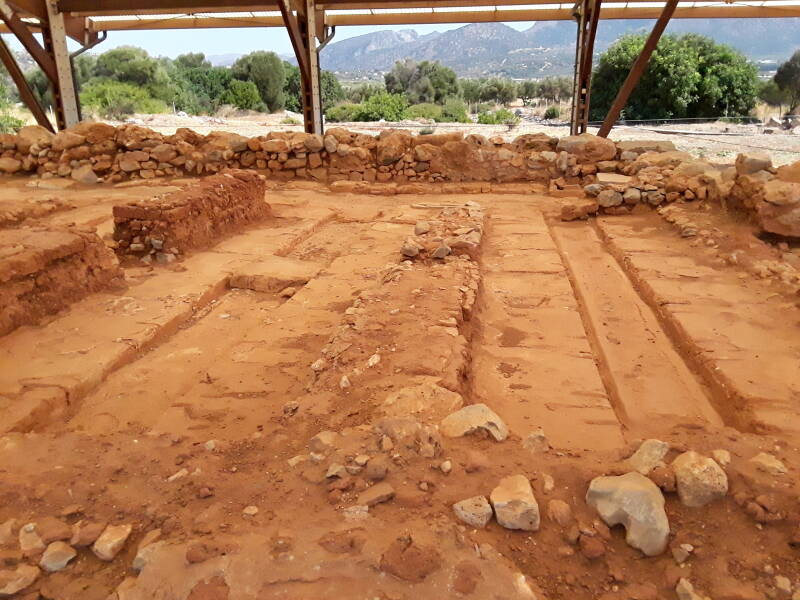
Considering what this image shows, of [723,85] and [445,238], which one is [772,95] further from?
[445,238]

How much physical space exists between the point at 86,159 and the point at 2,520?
10373 millimetres

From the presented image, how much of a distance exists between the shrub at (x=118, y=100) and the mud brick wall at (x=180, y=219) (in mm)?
23111

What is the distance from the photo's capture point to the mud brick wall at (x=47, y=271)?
4288 mm

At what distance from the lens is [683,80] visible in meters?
22.3

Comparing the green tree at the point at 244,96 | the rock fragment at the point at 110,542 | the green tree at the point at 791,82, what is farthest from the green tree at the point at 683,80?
the rock fragment at the point at 110,542

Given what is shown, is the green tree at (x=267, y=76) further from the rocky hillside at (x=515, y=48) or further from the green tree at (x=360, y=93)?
the rocky hillside at (x=515, y=48)

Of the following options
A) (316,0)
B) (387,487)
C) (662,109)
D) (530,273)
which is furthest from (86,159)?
(662,109)

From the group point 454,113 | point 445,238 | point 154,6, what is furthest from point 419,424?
point 454,113

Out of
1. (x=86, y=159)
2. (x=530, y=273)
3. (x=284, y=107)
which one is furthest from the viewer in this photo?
(x=284, y=107)

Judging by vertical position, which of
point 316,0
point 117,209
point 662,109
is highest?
point 316,0

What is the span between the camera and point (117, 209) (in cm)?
620

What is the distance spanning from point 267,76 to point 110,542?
36.2 metres

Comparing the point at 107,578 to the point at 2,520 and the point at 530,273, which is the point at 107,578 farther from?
the point at 530,273

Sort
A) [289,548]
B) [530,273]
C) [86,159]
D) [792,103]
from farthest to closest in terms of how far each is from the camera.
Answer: [792,103]
[86,159]
[530,273]
[289,548]
